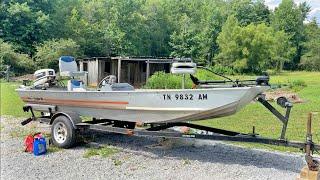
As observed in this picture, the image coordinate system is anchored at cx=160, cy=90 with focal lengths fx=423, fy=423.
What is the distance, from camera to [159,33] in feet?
210

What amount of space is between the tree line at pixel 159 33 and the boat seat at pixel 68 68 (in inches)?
1093

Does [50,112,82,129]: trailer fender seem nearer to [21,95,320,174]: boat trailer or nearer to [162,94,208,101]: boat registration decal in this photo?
[21,95,320,174]: boat trailer

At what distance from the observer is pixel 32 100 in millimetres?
9828

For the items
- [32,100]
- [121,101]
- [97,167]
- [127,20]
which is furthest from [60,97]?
[127,20]

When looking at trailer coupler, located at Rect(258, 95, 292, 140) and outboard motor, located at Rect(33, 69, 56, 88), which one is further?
outboard motor, located at Rect(33, 69, 56, 88)

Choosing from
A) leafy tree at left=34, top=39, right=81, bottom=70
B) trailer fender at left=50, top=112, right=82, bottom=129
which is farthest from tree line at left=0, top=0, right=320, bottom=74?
trailer fender at left=50, top=112, right=82, bottom=129

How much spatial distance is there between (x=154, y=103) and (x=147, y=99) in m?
0.16

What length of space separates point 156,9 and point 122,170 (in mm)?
62595

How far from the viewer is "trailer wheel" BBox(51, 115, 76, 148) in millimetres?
8578

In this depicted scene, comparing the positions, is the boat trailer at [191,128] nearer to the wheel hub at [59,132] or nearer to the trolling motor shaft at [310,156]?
the trolling motor shaft at [310,156]

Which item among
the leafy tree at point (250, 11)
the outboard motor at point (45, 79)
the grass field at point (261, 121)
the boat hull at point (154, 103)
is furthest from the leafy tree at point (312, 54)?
the boat hull at point (154, 103)

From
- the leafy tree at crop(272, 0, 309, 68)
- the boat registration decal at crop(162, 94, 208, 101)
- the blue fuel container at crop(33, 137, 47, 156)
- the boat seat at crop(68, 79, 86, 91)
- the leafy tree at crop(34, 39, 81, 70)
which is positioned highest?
the leafy tree at crop(272, 0, 309, 68)

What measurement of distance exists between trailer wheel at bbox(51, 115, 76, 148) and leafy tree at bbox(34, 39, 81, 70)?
3114 cm

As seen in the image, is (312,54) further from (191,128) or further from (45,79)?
(45,79)
